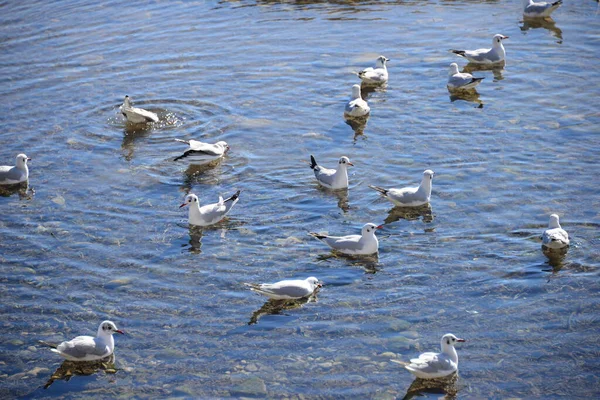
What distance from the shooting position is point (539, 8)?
76.4 ft

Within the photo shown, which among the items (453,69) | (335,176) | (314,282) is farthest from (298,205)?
(453,69)

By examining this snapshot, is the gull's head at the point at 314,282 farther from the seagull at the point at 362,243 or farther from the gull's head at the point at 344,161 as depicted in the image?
the gull's head at the point at 344,161

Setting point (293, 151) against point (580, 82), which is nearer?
point (293, 151)

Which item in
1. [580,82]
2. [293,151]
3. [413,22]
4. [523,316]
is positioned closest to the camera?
[523,316]

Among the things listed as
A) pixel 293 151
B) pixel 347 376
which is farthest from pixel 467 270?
pixel 293 151

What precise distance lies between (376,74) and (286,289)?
8995 millimetres

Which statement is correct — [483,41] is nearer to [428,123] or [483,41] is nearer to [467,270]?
[428,123]

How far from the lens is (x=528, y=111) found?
58.6ft

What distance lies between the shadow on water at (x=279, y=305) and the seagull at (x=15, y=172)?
6.31 metres

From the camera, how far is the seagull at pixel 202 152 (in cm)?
1605

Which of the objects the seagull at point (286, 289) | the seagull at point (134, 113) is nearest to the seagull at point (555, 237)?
the seagull at point (286, 289)

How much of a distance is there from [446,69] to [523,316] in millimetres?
10198

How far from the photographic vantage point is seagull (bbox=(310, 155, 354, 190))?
15273 millimetres

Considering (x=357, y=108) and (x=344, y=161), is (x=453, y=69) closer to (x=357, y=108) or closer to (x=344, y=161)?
(x=357, y=108)
